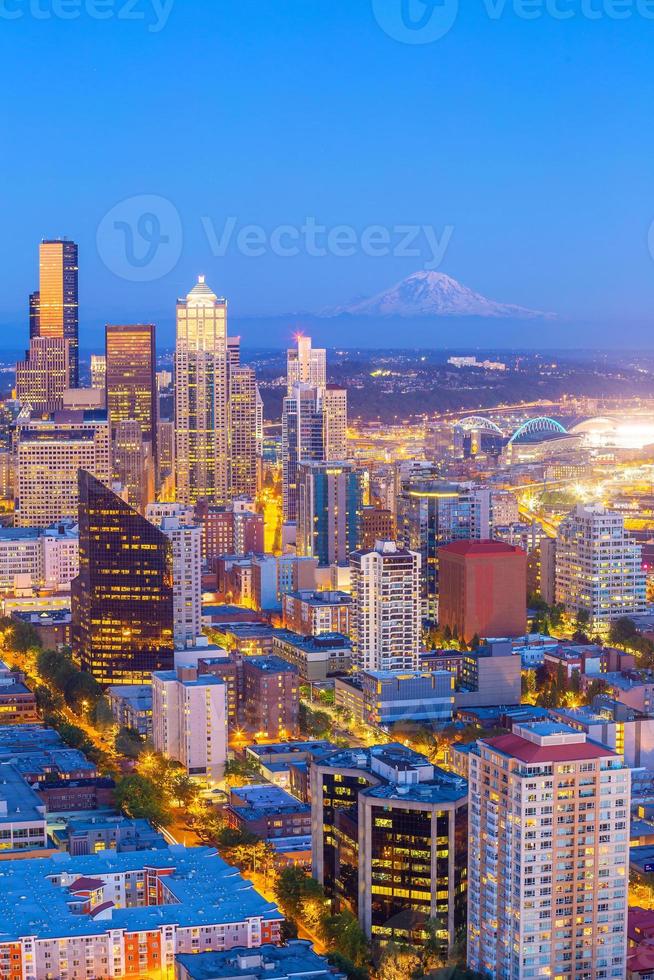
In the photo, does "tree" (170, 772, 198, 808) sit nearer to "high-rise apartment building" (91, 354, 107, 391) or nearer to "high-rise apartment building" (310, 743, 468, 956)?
"high-rise apartment building" (310, 743, 468, 956)

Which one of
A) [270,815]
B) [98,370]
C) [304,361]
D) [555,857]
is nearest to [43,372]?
[98,370]

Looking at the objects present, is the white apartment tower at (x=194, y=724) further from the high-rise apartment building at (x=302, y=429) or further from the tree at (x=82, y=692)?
the high-rise apartment building at (x=302, y=429)

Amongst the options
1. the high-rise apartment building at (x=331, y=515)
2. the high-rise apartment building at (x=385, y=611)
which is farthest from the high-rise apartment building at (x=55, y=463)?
the high-rise apartment building at (x=385, y=611)

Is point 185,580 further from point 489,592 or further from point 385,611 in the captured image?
point 489,592

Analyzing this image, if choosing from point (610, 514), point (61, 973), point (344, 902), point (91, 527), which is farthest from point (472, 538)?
point (61, 973)

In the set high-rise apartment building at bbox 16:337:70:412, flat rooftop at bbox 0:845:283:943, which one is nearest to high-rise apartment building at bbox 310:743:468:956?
flat rooftop at bbox 0:845:283:943
